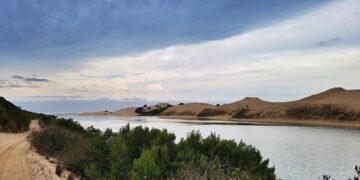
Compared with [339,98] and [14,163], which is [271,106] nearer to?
[339,98]

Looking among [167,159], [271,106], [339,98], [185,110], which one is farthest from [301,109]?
[167,159]

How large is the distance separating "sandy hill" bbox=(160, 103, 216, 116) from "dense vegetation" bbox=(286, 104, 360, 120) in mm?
44010

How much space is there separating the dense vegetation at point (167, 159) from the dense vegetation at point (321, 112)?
61.2 metres

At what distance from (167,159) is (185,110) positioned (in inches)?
4915

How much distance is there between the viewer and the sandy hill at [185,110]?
132 metres

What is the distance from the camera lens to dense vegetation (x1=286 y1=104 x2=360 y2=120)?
241ft

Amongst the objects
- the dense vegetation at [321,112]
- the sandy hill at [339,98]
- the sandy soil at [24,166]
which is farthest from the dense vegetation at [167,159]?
the sandy hill at [339,98]

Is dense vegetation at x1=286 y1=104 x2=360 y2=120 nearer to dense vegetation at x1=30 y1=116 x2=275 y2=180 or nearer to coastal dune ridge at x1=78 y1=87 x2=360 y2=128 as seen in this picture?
coastal dune ridge at x1=78 y1=87 x2=360 y2=128

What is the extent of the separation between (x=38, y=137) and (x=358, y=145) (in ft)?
75.5

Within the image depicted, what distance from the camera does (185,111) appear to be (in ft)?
445

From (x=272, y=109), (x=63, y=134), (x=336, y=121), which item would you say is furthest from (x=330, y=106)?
(x=63, y=134)

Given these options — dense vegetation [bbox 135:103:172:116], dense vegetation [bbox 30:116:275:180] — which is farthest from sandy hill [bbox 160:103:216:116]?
dense vegetation [bbox 30:116:275:180]

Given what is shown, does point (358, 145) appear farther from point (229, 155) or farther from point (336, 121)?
point (336, 121)

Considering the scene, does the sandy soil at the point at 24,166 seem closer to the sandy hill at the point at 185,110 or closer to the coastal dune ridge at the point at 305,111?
the coastal dune ridge at the point at 305,111
